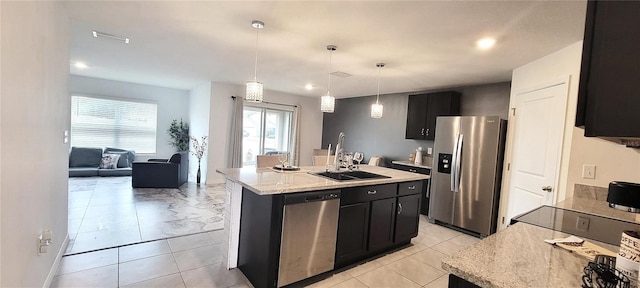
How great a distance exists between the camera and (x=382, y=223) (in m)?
2.98

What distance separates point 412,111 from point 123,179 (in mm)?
6491

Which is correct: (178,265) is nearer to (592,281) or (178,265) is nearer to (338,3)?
(338,3)

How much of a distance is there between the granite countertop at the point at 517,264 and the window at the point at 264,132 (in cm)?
591

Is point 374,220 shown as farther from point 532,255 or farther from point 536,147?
point 536,147

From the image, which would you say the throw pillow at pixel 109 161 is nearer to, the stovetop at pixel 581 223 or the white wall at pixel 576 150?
the stovetop at pixel 581 223

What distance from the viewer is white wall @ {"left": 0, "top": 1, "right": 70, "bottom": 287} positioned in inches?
51.9

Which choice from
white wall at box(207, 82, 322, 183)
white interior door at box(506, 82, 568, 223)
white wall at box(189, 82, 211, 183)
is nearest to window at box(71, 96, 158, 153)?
white wall at box(189, 82, 211, 183)

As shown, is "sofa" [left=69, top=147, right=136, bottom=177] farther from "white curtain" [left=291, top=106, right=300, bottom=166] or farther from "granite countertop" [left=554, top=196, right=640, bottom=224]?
"granite countertop" [left=554, top=196, right=640, bottom=224]

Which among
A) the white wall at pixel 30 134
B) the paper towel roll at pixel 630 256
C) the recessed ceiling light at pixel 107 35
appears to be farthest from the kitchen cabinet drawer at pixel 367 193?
the recessed ceiling light at pixel 107 35

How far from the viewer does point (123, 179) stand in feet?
20.6

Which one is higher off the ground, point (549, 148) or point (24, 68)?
point (24, 68)

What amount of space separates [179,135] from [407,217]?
655 cm

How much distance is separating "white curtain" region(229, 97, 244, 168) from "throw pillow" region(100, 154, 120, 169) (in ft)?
9.44

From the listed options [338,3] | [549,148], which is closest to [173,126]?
[338,3]
